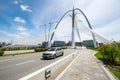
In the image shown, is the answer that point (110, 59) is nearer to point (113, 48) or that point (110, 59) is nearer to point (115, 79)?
point (113, 48)

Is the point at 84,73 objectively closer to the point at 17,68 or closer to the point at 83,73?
the point at 83,73

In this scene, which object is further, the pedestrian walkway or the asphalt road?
the asphalt road

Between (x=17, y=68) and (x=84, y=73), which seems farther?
(x=17, y=68)

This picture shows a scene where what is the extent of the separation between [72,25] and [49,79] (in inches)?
3209

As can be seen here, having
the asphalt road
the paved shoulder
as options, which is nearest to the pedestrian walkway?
the paved shoulder

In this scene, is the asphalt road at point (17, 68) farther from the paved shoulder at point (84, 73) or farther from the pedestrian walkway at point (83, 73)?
the paved shoulder at point (84, 73)

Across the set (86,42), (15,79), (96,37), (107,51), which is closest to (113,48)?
(107,51)

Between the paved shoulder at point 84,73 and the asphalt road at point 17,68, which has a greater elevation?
the asphalt road at point 17,68

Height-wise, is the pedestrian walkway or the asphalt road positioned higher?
the asphalt road

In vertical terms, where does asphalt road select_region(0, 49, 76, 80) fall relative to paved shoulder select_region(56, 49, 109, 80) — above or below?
above

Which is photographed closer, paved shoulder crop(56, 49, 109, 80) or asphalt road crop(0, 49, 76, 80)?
paved shoulder crop(56, 49, 109, 80)

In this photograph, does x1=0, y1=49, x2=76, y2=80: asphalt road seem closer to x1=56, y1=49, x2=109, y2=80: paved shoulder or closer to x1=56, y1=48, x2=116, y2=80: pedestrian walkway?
x1=56, y1=48, x2=116, y2=80: pedestrian walkway

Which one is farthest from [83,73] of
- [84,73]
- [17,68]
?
[17,68]

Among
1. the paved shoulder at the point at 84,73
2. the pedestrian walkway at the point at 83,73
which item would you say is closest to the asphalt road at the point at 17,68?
the pedestrian walkway at the point at 83,73
